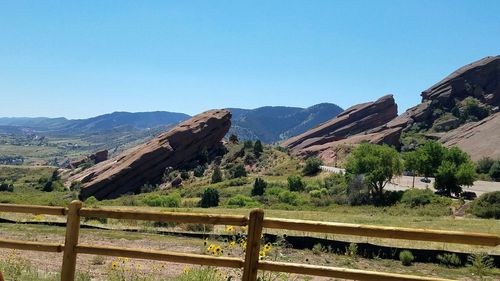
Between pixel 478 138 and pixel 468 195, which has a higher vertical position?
pixel 478 138

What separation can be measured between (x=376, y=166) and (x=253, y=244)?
→ 49089 millimetres

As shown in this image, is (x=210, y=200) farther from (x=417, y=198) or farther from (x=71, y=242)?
(x=71, y=242)

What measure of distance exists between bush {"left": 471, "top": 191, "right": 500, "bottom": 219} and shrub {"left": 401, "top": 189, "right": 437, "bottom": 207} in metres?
5.66

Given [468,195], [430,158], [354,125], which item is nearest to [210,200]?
[468,195]

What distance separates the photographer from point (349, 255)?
15.9 m

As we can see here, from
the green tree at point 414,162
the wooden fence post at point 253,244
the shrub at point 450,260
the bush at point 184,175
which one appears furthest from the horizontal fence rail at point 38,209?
the bush at point 184,175

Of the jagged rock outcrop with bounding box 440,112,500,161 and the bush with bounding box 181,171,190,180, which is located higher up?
the jagged rock outcrop with bounding box 440,112,500,161

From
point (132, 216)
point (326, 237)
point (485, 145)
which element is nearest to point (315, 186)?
point (326, 237)

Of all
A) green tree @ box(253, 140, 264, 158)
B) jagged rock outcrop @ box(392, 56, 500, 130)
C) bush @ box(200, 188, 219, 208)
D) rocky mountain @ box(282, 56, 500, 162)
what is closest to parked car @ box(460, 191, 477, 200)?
bush @ box(200, 188, 219, 208)

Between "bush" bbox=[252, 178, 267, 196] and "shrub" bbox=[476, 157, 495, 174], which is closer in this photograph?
"bush" bbox=[252, 178, 267, 196]

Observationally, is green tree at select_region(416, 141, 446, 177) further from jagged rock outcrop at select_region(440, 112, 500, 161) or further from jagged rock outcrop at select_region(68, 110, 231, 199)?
jagged rock outcrop at select_region(68, 110, 231, 199)

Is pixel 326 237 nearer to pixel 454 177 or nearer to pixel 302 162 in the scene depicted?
pixel 454 177

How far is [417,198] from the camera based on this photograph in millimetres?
48312

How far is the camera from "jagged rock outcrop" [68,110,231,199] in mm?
79438
